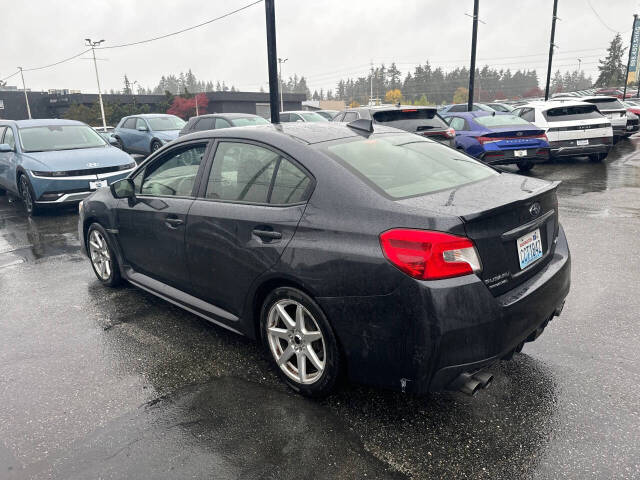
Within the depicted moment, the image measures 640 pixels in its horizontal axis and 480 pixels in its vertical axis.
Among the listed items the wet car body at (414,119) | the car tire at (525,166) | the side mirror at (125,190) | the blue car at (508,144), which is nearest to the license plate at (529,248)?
the side mirror at (125,190)

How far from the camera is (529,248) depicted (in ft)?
9.11

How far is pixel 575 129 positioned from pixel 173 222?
11.2 m

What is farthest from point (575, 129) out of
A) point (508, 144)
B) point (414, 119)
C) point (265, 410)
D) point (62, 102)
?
point (62, 102)

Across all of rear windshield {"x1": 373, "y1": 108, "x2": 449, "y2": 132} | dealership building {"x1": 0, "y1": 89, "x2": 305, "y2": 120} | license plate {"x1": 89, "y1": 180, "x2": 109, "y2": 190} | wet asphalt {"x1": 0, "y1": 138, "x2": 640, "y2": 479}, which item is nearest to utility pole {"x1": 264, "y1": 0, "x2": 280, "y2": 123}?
rear windshield {"x1": 373, "y1": 108, "x2": 449, "y2": 132}

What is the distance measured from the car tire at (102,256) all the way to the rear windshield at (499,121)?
8818 millimetres

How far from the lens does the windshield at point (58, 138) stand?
30.1ft

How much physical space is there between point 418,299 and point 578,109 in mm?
11833

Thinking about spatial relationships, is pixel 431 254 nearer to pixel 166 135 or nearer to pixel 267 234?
pixel 267 234

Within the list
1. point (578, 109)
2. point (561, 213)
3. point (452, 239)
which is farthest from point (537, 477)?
point (578, 109)

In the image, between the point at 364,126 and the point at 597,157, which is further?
the point at 597,157

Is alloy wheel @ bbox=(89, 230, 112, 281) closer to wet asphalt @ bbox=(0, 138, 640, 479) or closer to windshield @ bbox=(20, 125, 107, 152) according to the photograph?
wet asphalt @ bbox=(0, 138, 640, 479)

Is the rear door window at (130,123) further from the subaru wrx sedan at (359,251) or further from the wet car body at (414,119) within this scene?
the subaru wrx sedan at (359,251)

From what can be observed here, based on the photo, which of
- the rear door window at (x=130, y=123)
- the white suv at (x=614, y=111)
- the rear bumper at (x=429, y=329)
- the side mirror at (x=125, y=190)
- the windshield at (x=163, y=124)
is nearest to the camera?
the rear bumper at (x=429, y=329)

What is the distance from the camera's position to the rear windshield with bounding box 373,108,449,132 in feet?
28.5
